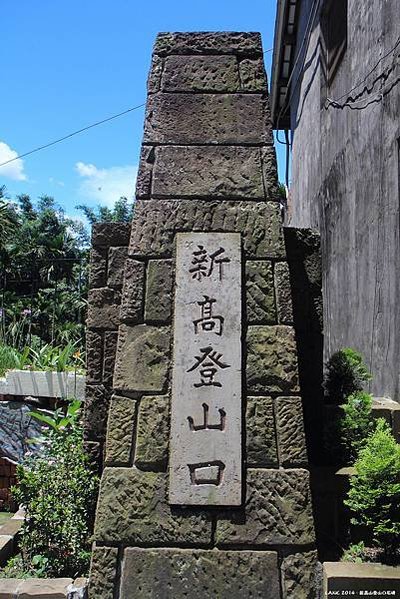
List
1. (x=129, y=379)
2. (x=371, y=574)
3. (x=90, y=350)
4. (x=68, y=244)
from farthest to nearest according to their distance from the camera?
(x=68, y=244) → (x=90, y=350) → (x=129, y=379) → (x=371, y=574)

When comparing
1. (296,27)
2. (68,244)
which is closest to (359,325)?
(296,27)

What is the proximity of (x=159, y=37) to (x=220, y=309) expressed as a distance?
1.88 metres

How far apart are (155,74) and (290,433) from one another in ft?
7.76

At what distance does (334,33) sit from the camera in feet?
28.3

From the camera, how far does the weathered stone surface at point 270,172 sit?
368 cm

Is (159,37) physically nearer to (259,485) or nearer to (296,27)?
(259,485)

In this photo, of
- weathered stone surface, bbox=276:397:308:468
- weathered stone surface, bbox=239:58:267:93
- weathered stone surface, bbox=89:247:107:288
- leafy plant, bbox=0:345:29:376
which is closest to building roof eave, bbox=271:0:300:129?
leafy plant, bbox=0:345:29:376

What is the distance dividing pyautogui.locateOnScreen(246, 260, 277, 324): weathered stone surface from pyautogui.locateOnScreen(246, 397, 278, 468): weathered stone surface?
18.1 inches

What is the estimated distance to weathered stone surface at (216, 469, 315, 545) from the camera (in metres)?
3.23

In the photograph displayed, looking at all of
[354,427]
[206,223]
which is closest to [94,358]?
[206,223]

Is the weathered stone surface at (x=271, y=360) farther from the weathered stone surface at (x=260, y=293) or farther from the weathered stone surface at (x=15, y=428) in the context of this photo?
the weathered stone surface at (x=15, y=428)

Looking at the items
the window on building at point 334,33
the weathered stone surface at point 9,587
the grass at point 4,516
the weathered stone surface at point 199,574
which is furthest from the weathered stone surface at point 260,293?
the window on building at point 334,33

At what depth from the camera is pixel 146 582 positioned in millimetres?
3164

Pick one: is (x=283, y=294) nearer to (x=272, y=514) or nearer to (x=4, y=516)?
(x=272, y=514)
